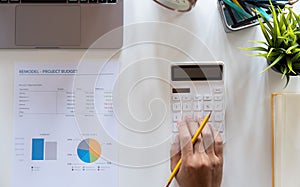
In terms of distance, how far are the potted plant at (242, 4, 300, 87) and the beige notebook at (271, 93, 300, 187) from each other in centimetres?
6

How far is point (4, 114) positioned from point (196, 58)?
0.39 m

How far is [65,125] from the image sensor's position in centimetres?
66

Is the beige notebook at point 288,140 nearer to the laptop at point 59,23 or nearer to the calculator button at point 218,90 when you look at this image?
the calculator button at point 218,90

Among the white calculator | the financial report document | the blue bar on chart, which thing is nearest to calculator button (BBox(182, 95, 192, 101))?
the white calculator

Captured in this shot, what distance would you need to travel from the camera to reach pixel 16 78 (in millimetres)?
670

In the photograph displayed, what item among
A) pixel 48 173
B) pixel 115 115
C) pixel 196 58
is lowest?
pixel 48 173

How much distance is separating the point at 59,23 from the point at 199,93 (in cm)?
30

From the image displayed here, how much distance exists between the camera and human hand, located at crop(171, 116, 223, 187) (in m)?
0.60

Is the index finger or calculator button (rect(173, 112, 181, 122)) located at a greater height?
calculator button (rect(173, 112, 181, 122))

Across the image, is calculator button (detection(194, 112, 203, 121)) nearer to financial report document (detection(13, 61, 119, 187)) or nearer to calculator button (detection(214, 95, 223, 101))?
calculator button (detection(214, 95, 223, 101))

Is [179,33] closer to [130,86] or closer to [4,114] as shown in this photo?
[130,86]

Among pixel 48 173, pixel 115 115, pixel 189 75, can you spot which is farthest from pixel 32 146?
pixel 189 75

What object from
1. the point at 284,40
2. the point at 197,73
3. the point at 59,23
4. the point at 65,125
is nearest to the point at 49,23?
the point at 59,23

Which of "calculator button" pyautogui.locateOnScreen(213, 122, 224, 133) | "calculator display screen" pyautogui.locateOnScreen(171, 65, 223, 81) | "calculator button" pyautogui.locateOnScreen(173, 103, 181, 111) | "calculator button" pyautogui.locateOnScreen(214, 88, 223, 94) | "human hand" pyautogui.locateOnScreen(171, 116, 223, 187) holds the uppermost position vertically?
"calculator display screen" pyautogui.locateOnScreen(171, 65, 223, 81)
